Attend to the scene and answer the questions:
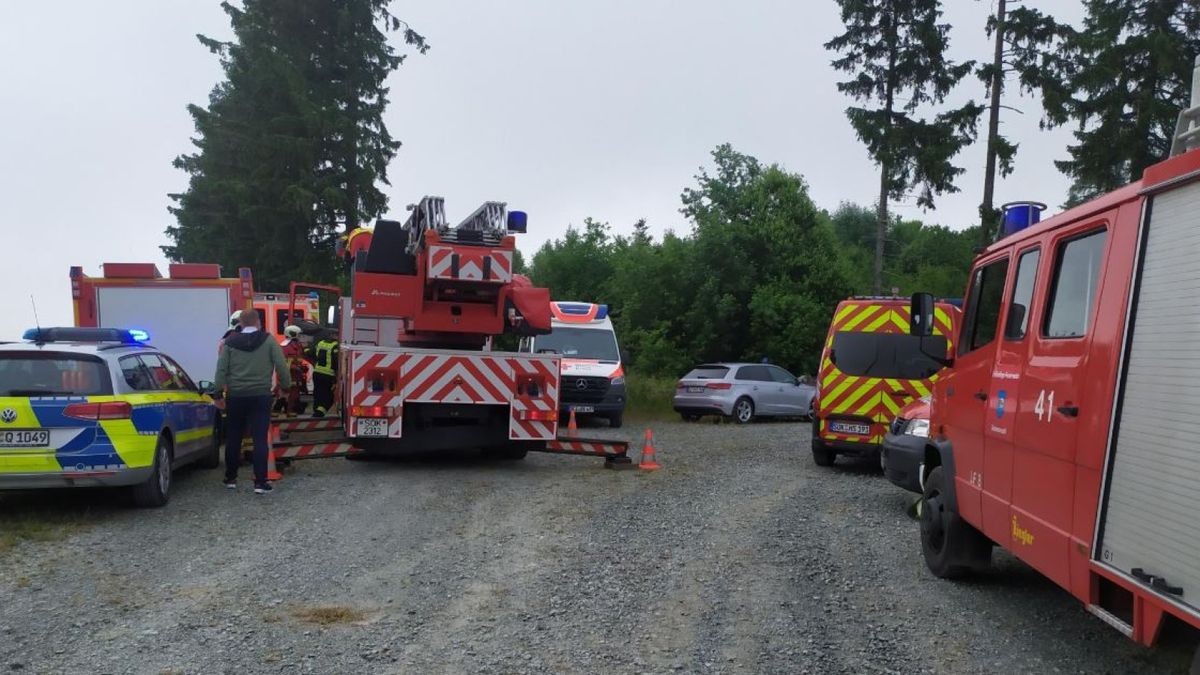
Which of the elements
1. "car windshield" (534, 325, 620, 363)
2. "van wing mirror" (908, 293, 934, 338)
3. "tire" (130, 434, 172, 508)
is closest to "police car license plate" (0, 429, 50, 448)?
"tire" (130, 434, 172, 508)

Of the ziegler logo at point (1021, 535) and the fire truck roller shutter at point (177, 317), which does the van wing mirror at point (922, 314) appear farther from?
the fire truck roller shutter at point (177, 317)

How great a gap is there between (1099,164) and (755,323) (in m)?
A: 10.4

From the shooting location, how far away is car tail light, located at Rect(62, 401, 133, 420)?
26.8ft

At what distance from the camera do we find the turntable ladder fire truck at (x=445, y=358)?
36.8 ft

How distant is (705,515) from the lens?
8.90 metres

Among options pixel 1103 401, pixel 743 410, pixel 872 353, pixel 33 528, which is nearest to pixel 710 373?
pixel 743 410

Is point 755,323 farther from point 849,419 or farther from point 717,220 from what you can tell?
point 849,419

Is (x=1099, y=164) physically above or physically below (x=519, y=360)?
above

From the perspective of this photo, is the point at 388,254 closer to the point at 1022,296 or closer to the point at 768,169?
the point at 1022,296

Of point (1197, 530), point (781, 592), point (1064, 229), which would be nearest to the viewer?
point (1197, 530)

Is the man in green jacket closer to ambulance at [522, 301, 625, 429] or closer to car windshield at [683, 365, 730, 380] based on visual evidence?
ambulance at [522, 301, 625, 429]

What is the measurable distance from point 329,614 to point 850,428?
8.01 metres

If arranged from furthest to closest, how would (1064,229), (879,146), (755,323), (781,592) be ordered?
(755,323)
(879,146)
(781,592)
(1064,229)

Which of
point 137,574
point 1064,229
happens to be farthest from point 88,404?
point 1064,229
